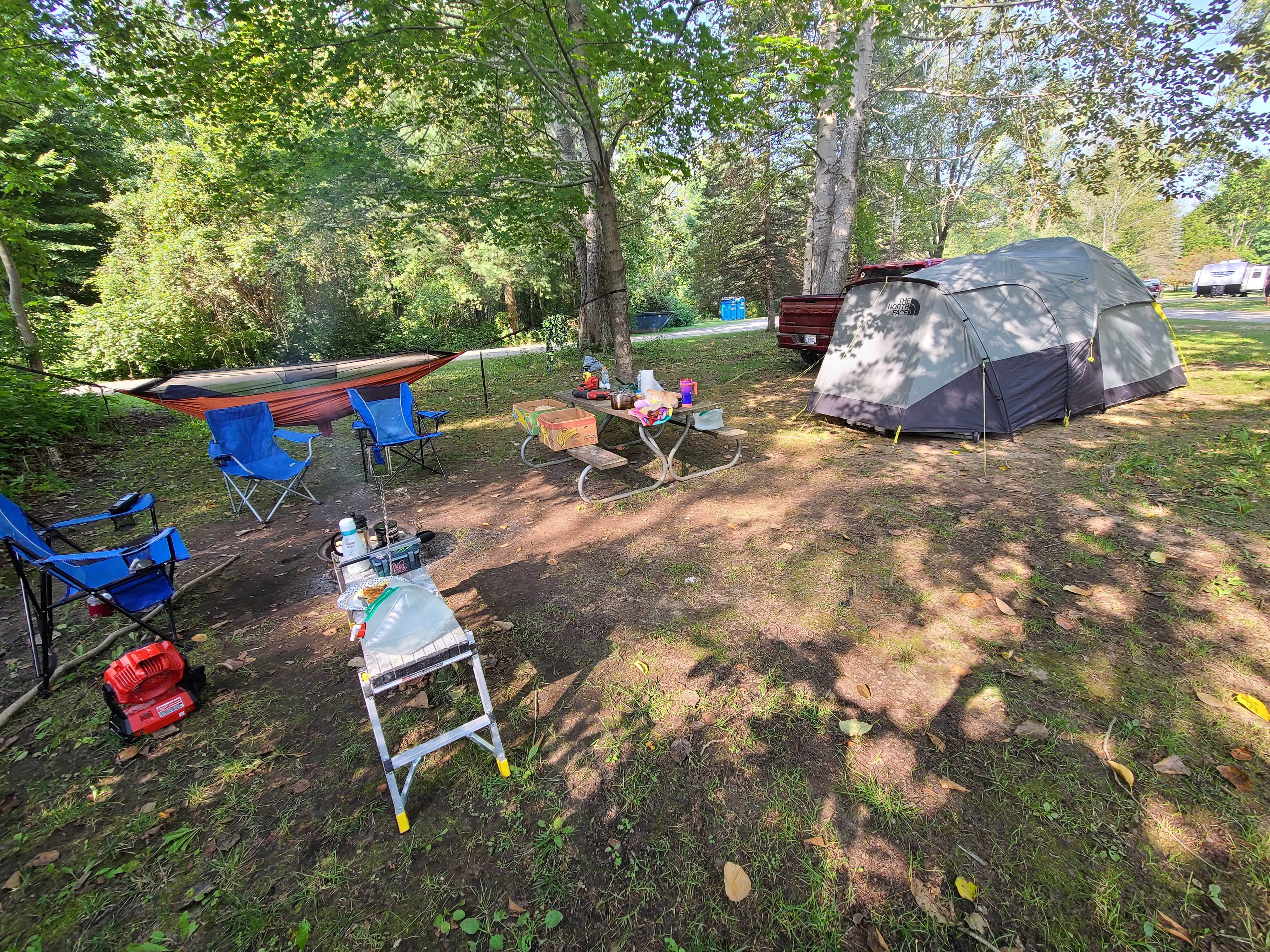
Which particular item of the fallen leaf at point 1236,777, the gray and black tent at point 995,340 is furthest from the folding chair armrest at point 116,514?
the gray and black tent at point 995,340

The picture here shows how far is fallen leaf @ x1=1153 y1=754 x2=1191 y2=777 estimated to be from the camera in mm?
1812

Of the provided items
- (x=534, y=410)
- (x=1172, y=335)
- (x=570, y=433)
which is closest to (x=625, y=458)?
(x=570, y=433)

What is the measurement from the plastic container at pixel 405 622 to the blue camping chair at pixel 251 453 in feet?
11.1

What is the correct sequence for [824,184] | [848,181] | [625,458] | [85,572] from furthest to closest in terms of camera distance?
[824,184]
[848,181]
[625,458]
[85,572]

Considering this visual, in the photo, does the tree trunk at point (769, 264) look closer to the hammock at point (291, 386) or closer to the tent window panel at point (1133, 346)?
the tent window panel at point (1133, 346)

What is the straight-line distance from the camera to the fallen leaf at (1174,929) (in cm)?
139

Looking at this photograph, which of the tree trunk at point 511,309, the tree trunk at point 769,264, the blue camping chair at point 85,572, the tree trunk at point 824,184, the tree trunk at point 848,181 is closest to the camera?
the blue camping chair at point 85,572

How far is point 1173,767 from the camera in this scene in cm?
183

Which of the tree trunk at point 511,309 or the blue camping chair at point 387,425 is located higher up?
the tree trunk at point 511,309

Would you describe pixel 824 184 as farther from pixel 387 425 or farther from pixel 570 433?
pixel 387 425

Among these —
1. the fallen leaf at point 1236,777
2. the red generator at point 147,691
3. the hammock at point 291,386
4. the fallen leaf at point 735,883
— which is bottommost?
the fallen leaf at point 735,883

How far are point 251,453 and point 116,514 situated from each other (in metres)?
2.09

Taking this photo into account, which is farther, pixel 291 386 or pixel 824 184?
pixel 824 184

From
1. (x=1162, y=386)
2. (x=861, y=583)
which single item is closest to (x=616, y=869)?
(x=861, y=583)
